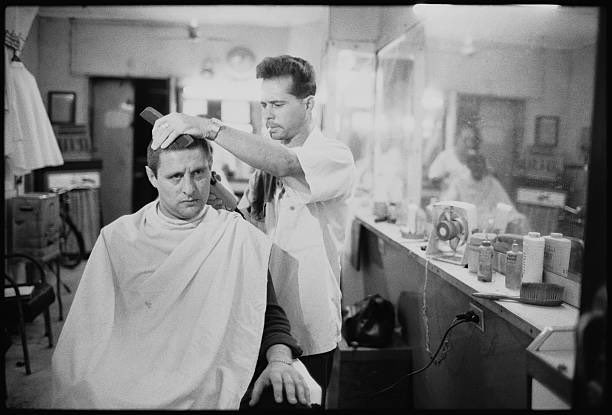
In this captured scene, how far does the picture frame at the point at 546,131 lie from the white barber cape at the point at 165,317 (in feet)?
4.03

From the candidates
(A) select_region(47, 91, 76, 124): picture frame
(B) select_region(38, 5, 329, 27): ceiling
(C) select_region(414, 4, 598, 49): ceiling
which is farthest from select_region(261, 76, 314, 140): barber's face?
(A) select_region(47, 91, 76, 124): picture frame

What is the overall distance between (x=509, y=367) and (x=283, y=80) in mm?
1344

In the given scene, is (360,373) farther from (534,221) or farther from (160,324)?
(160,324)

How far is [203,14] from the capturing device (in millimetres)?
6379

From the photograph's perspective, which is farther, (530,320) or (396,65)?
(396,65)

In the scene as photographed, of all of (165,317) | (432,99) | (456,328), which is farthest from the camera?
(432,99)

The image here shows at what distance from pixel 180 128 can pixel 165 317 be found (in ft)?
1.92

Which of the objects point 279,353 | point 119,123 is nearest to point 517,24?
point 279,353

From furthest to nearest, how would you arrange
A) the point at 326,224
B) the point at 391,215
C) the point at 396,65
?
the point at 396,65, the point at 391,215, the point at 326,224

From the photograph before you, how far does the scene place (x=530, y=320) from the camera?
5.29 ft

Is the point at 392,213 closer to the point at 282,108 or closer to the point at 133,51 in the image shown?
the point at 282,108

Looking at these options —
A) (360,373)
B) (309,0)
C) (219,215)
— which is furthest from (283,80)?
(360,373)

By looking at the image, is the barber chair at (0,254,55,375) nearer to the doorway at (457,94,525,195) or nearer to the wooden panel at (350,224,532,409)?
the wooden panel at (350,224,532,409)

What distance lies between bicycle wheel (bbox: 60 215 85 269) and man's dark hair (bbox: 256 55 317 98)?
2781mm
